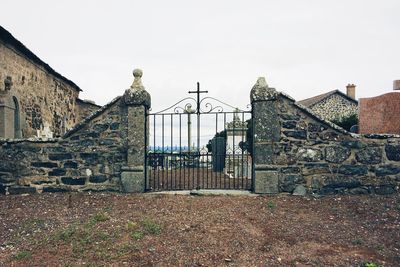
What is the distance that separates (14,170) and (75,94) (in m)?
11.4

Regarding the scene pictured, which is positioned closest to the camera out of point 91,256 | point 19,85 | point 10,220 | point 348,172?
point 91,256

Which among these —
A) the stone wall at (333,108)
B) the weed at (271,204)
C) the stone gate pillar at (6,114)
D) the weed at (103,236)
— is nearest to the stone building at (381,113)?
the weed at (271,204)

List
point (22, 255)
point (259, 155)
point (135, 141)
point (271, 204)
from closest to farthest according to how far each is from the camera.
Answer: point (22, 255) < point (271, 204) < point (259, 155) < point (135, 141)

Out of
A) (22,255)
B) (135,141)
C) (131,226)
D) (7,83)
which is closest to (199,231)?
(131,226)

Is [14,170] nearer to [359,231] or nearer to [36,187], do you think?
[36,187]

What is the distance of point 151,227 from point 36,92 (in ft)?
32.0

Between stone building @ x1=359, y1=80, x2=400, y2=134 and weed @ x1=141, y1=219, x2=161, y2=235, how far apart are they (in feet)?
18.6

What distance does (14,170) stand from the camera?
22.6 ft

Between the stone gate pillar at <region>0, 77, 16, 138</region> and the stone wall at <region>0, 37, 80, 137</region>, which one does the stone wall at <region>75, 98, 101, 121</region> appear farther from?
the stone gate pillar at <region>0, 77, 16, 138</region>

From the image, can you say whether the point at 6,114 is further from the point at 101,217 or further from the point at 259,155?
the point at 259,155

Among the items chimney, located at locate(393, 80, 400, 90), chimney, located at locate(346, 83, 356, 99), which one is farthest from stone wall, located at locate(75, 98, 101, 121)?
chimney, located at locate(346, 83, 356, 99)

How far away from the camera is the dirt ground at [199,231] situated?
3.95 metres

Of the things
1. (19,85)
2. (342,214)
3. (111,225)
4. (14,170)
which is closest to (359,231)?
(342,214)

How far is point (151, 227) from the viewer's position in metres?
4.73
